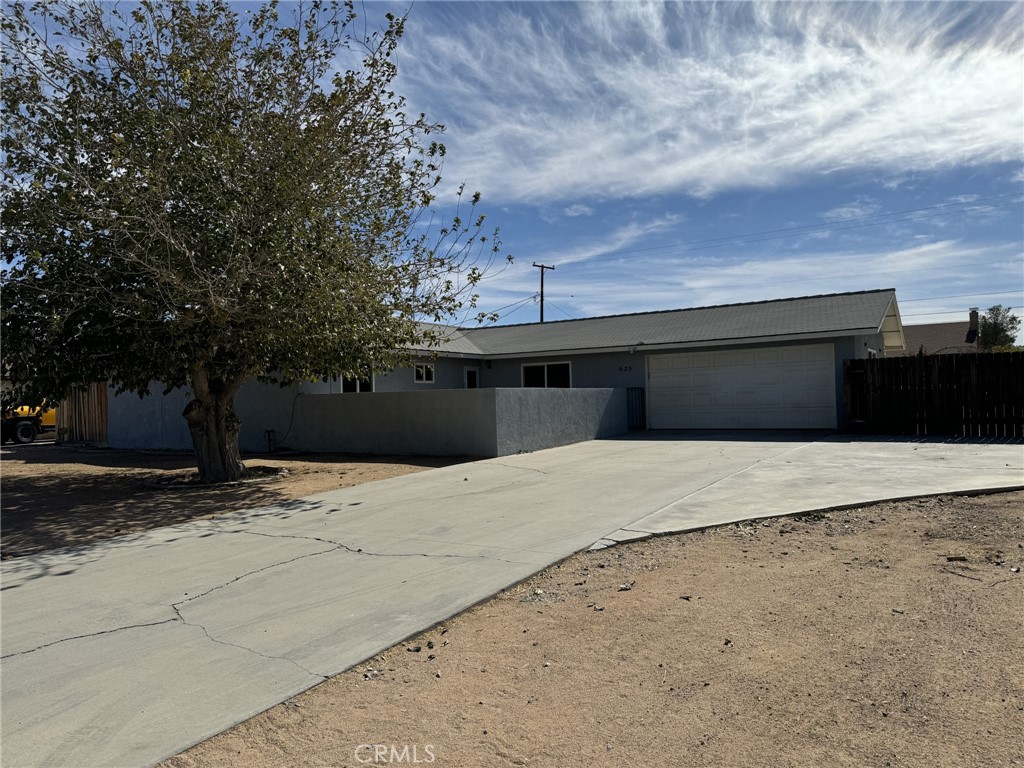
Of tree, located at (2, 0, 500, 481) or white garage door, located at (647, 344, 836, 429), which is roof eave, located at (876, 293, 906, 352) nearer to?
white garage door, located at (647, 344, 836, 429)

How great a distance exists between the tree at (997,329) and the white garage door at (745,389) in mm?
26231

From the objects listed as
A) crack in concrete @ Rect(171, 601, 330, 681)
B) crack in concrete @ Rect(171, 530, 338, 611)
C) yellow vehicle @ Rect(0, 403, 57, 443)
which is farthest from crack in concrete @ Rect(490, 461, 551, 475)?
yellow vehicle @ Rect(0, 403, 57, 443)

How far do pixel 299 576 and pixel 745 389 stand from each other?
16.7m

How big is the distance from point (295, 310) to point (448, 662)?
7.12 meters

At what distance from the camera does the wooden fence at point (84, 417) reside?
2353cm

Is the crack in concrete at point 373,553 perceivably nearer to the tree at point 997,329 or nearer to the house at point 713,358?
the house at point 713,358

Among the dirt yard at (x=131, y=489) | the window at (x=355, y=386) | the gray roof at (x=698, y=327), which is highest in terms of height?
the gray roof at (x=698, y=327)

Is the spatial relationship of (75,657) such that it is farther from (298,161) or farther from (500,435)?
(500,435)

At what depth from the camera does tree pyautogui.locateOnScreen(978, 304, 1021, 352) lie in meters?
40.4

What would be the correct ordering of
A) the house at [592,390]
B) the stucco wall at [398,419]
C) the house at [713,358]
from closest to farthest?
the stucco wall at [398,419] → the house at [592,390] → the house at [713,358]

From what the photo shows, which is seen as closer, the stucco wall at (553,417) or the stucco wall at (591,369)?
the stucco wall at (553,417)

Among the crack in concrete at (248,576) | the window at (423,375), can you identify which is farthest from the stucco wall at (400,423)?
the crack in concrete at (248,576)

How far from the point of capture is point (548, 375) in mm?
24641

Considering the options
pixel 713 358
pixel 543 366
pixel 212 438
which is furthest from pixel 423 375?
pixel 212 438
